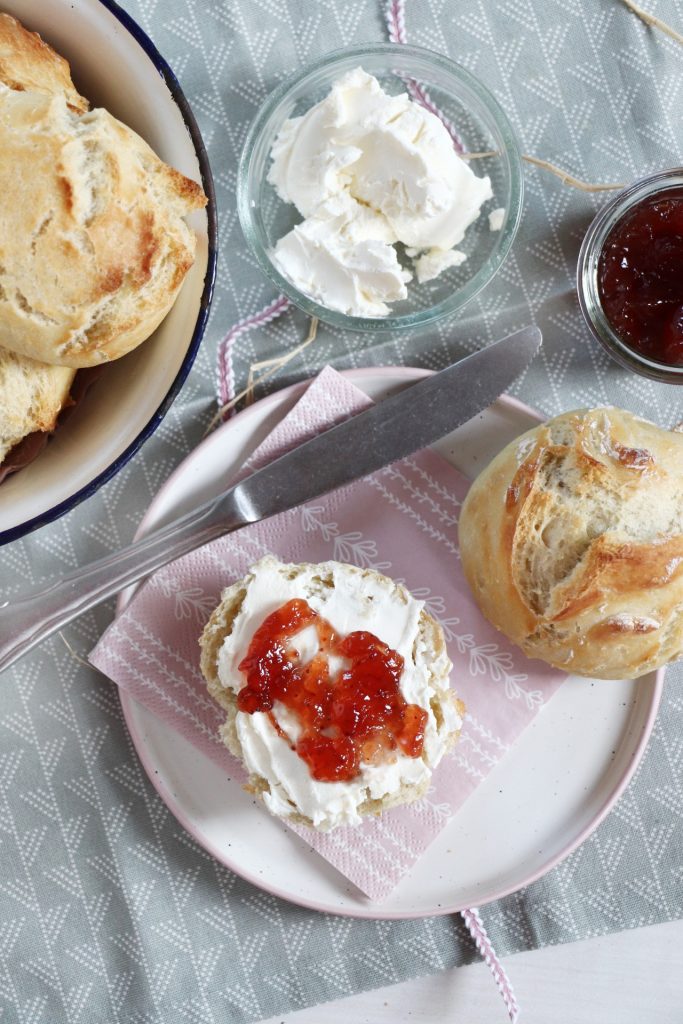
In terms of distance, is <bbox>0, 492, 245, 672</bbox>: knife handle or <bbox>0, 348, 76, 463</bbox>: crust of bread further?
<bbox>0, 492, 245, 672</bbox>: knife handle

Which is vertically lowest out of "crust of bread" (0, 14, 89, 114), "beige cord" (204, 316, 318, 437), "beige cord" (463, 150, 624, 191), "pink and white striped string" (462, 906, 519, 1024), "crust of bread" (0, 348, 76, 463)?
"pink and white striped string" (462, 906, 519, 1024)

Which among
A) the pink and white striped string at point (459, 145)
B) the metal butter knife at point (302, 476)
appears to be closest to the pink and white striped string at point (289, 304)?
the pink and white striped string at point (459, 145)

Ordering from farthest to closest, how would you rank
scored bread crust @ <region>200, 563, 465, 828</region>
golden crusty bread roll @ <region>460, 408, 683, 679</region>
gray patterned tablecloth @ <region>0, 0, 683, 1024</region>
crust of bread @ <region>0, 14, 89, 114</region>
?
gray patterned tablecloth @ <region>0, 0, 683, 1024</region>, scored bread crust @ <region>200, 563, 465, 828</region>, golden crusty bread roll @ <region>460, 408, 683, 679</region>, crust of bread @ <region>0, 14, 89, 114</region>

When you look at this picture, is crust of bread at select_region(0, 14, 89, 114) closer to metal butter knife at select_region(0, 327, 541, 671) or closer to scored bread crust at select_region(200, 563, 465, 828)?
metal butter knife at select_region(0, 327, 541, 671)

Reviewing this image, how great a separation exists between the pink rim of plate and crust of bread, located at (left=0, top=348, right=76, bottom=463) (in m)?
0.43

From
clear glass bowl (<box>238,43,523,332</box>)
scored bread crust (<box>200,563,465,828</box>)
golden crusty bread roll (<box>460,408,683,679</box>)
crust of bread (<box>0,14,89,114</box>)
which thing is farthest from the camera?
clear glass bowl (<box>238,43,523,332</box>)

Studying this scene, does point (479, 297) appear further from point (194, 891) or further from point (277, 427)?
point (194, 891)

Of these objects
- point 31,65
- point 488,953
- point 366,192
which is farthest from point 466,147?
point 488,953

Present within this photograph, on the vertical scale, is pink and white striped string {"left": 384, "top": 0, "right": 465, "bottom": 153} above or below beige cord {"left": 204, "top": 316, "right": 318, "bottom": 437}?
above

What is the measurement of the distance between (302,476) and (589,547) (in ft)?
1.91

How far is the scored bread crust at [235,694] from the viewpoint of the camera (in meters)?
1.75

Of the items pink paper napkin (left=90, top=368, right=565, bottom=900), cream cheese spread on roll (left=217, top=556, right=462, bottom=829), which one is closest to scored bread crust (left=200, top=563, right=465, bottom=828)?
cream cheese spread on roll (left=217, top=556, right=462, bottom=829)

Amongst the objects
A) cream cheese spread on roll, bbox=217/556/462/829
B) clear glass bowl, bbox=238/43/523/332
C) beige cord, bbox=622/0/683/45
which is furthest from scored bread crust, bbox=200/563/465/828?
beige cord, bbox=622/0/683/45

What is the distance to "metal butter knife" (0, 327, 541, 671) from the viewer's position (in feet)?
5.92
